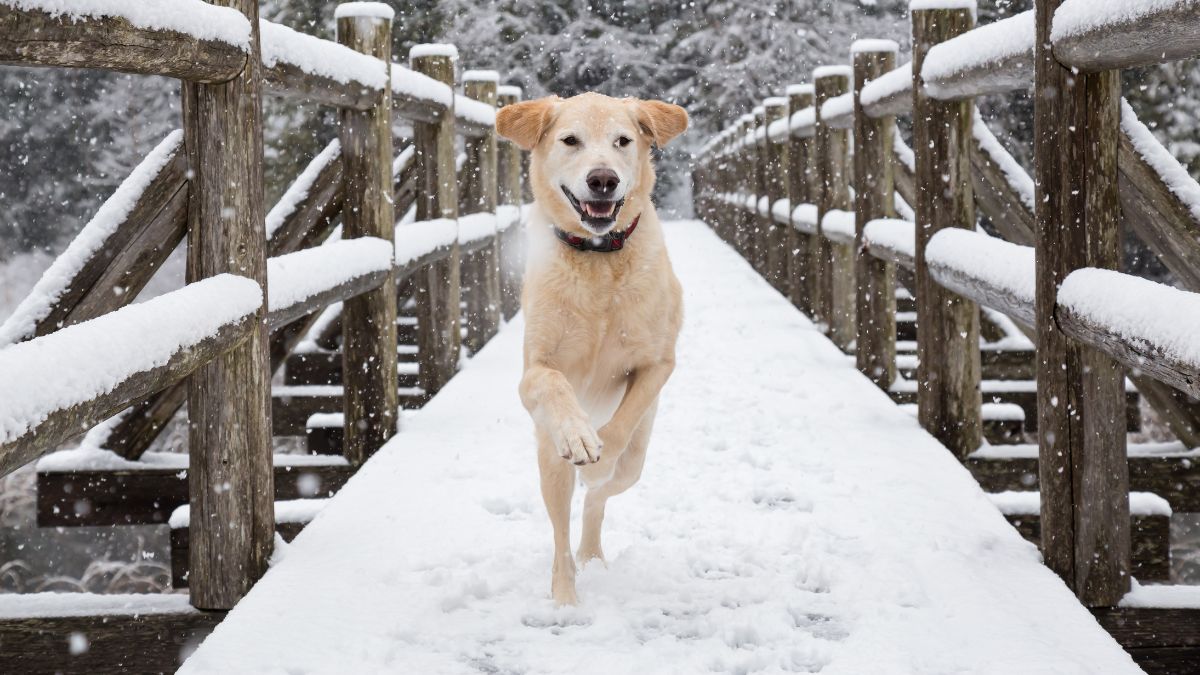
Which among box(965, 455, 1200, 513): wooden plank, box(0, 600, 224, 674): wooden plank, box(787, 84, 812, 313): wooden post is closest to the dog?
box(0, 600, 224, 674): wooden plank

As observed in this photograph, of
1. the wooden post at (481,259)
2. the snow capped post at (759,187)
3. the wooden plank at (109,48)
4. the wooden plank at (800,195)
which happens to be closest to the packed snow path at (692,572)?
the wooden plank at (109,48)

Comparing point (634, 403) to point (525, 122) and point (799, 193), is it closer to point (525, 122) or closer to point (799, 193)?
point (525, 122)

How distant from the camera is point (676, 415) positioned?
5656mm

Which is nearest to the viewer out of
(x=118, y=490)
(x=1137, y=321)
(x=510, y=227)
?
(x=1137, y=321)

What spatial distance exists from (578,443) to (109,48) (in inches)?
56.0

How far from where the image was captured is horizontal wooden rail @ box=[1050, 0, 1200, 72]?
2520 millimetres

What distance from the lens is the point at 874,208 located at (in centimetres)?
686

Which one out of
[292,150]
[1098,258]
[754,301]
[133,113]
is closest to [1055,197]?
[1098,258]

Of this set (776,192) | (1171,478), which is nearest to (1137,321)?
(1171,478)

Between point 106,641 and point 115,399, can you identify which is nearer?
point 115,399

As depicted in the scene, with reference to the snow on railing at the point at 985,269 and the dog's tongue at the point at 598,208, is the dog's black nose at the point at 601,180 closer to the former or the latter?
the dog's tongue at the point at 598,208

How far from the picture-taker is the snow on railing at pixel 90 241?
4.03 m

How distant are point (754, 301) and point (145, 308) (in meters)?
8.25

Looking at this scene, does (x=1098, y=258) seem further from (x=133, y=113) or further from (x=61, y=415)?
(x=133, y=113)
